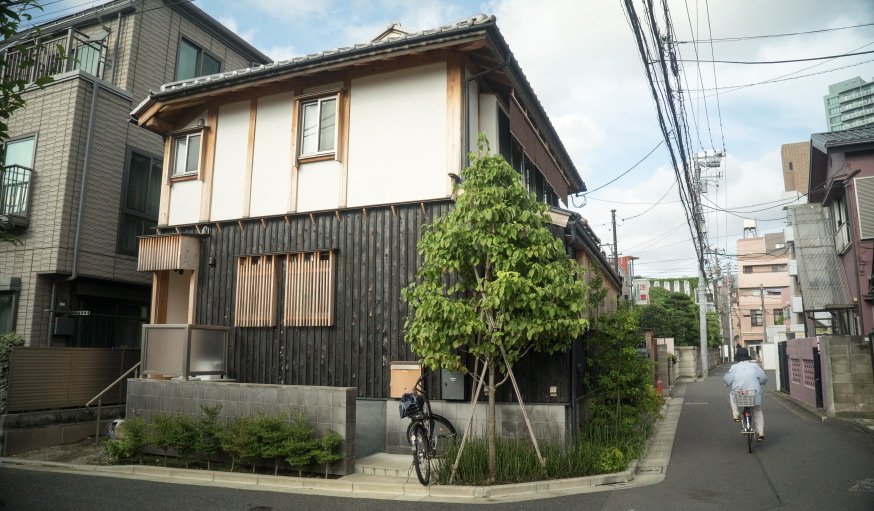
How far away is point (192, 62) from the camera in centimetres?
1788

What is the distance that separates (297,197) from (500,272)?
517cm

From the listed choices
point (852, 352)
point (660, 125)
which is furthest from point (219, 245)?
point (852, 352)

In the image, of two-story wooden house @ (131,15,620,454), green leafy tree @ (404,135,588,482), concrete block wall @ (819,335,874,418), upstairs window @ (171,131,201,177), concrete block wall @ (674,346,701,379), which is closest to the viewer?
green leafy tree @ (404,135,588,482)

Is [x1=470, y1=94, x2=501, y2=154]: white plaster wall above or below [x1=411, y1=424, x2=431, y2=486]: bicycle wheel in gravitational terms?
above


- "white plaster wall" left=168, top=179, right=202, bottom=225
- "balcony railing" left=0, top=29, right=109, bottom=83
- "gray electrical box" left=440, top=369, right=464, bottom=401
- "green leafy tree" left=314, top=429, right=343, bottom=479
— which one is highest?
"balcony railing" left=0, top=29, right=109, bottom=83

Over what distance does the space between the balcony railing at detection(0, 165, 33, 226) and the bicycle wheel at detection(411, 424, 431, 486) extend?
1141 cm

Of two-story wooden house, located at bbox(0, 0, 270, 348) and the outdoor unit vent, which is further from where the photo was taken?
the outdoor unit vent

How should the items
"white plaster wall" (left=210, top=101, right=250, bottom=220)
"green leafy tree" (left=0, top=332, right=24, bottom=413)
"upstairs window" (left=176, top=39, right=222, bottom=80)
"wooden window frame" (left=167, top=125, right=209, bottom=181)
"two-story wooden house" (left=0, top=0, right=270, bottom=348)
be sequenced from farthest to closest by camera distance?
"upstairs window" (left=176, top=39, right=222, bottom=80), "two-story wooden house" (left=0, top=0, right=270, bottom=348), "wooden window frame" (left=167, top=125, right=209, bottom=181), "white plaster wall" (left=210, top=101, right=250, bottom=220), "green leafy tree" (left=0, top=332, right=24, bottom=413)

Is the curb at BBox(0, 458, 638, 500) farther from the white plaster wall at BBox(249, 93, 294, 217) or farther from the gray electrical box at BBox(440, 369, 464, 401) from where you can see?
the white plaster wall at BBox(249, 93, 294, 217)

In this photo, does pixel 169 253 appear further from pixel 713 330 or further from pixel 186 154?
pixel 713 330

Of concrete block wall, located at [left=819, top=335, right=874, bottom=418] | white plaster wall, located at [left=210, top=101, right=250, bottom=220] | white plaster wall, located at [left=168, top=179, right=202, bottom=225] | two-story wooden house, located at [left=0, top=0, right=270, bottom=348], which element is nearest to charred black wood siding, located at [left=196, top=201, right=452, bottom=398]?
white plaster wall, located at [left=210, top=101, right=250, bottom=220]

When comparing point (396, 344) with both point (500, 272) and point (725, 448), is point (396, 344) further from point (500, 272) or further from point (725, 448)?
point (725, 448)

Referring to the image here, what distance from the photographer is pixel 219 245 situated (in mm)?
11922

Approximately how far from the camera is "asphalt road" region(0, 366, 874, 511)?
6.93 metres
